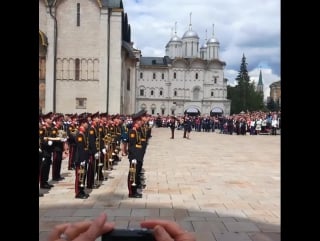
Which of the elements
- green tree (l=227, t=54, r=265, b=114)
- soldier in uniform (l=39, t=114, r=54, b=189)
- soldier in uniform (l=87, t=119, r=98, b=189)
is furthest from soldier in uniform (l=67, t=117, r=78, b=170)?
green tree (l=227, t=54, r=265, b=114)

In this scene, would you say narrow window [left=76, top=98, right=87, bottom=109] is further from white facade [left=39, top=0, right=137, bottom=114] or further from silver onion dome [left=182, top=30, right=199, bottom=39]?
silver onion dome [left=182, top=30, right=199, bottom=39]

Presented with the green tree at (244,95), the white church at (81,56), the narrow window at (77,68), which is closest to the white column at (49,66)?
the white church at (81,56)

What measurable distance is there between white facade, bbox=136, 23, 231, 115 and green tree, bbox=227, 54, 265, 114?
263cm

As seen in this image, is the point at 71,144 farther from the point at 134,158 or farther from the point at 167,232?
the point at 167,232

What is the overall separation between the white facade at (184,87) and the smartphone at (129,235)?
106 meters

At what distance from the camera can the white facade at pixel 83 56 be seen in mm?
42469

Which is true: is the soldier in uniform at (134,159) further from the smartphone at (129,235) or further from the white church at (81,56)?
the white church at (81,56)

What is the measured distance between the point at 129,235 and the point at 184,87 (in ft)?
351

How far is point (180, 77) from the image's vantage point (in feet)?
356

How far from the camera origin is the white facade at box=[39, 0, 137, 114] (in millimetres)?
42469

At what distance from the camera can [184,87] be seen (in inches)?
4237

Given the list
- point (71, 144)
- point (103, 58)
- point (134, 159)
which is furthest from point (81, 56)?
point (134, 159)
